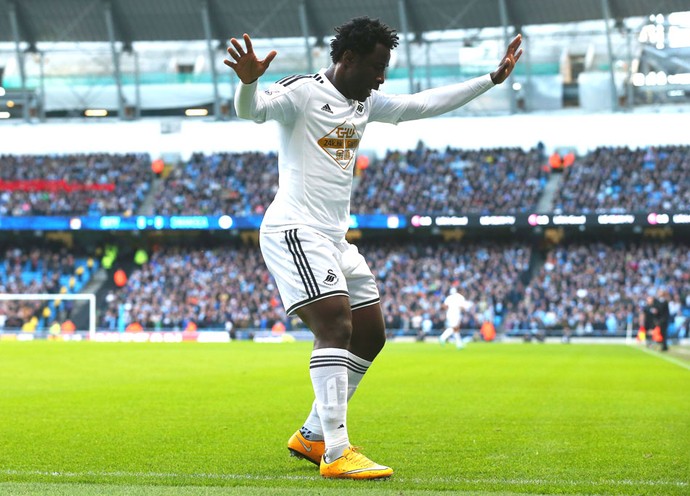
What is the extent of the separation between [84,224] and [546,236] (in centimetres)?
2236

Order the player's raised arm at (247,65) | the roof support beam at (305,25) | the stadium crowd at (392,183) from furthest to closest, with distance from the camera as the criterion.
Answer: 1. the roof support beam at (305,25)
2. the stadium crowd at (392,183)
3. the player's raised arm at (247,65)

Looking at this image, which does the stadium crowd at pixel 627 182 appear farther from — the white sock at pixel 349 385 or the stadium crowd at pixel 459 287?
the white sock at pixel 349 385

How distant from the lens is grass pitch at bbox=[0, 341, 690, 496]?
238 inches

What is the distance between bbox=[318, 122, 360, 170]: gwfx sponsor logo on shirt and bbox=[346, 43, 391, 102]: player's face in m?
0.25

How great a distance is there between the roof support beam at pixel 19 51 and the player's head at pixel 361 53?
4724cm

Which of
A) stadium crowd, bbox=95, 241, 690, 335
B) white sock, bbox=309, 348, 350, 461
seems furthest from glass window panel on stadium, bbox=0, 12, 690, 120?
white sock, bbox=309, 348, 350, 461

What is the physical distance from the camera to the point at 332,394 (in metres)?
6.45

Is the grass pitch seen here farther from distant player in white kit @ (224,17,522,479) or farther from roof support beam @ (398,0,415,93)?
roof support beam @ (398,0,415,93)

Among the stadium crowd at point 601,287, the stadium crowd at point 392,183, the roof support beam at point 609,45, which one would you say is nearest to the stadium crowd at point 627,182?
the stadium crowd at point 392,183

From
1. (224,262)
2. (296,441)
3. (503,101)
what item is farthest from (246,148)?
(296,441)

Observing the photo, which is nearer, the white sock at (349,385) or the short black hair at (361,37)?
the short black hair at (361,37)

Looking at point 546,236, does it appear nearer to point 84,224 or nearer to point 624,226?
point 624,226

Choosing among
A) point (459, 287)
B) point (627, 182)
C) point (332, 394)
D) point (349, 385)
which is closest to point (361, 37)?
point (332, 394)

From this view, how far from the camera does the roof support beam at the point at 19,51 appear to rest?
165 feet
